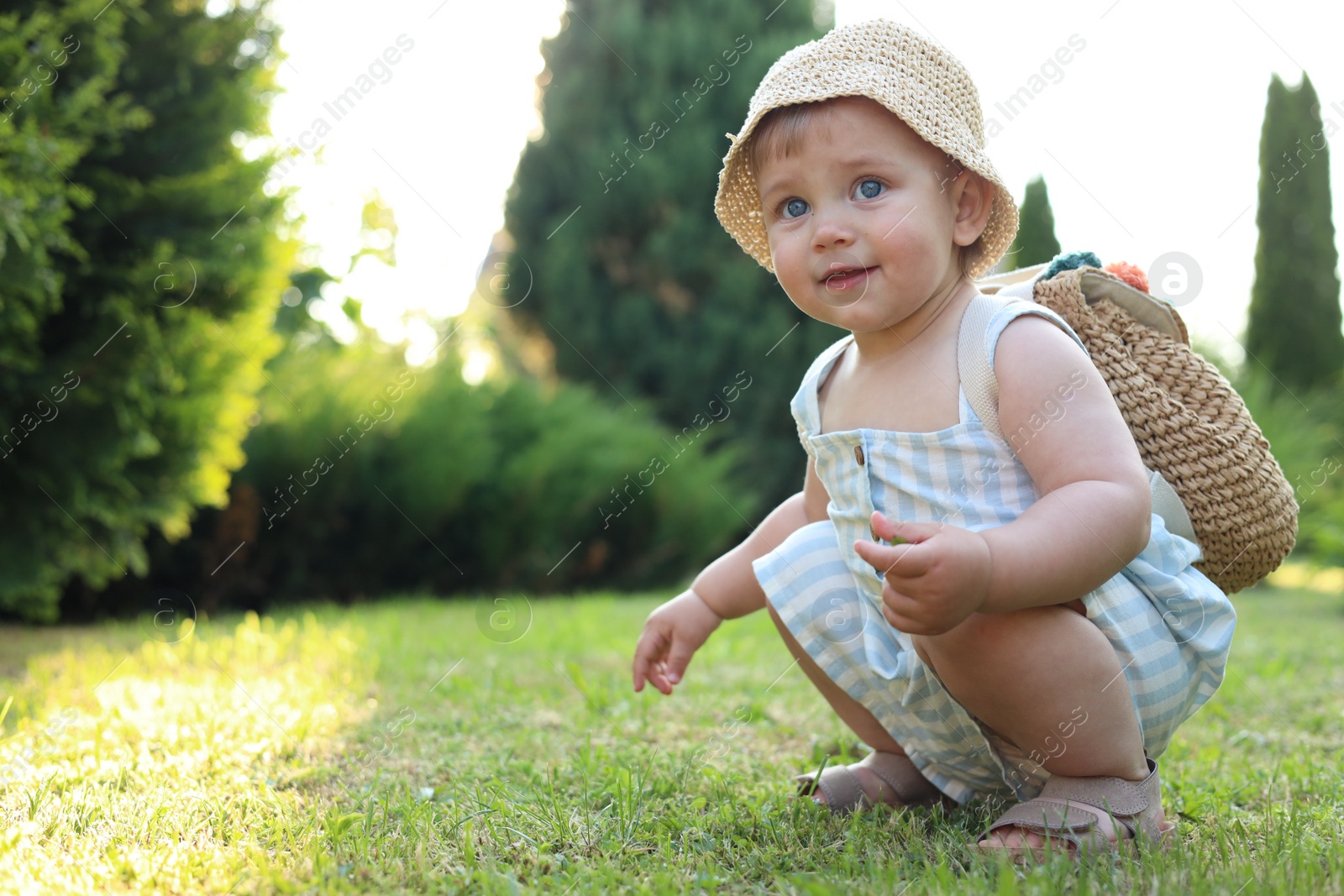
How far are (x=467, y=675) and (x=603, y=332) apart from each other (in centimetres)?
727

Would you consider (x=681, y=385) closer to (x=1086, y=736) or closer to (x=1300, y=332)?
(x=1086, y=736)

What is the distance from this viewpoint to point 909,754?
1958mm

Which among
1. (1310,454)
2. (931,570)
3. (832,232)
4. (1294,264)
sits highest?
(832,232)

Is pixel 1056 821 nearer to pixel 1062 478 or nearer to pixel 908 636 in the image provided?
pixel 908 636

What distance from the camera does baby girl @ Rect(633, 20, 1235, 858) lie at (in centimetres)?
152

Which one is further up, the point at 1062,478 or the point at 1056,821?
the point at 1062,478

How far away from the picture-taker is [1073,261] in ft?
6.66

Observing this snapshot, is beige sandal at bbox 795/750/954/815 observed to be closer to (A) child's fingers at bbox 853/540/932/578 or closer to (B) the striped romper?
(B) the striped romper

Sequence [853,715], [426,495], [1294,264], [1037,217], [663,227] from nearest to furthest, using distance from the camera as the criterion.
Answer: [853,715]
[426,495]
[663,227]
[1037,217]
[1294,264]

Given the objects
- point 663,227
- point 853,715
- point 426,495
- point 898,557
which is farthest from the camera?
point 663,227

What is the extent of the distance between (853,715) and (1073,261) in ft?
3.28

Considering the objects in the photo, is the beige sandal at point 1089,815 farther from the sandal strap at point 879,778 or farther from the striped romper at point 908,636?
the sandal strap at point 879,778

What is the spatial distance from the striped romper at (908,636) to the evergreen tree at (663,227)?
783 centimetres

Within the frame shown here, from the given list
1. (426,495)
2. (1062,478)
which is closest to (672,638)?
(1062,478)
